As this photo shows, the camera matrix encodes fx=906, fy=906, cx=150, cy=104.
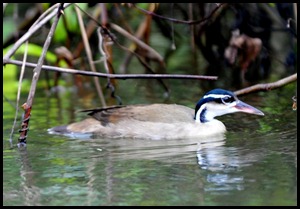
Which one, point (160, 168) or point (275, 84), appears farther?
point (275, 84)

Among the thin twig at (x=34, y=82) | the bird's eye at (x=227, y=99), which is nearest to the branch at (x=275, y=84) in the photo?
the bird's eye at (x=227, y=99)

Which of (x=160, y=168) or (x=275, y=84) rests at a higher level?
(x=275, y=84)

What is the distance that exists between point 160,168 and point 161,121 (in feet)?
6.69

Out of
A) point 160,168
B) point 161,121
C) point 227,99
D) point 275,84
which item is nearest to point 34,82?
point 160,168

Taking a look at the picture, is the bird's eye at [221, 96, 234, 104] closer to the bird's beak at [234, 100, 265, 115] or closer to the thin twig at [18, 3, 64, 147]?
the bird's beak at [234, 100, 265, 115]

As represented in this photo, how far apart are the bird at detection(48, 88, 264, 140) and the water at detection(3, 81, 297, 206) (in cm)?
19

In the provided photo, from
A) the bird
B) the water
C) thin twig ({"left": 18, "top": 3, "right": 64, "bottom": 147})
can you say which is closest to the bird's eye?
the bird

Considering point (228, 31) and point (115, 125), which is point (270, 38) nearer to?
point (228, 31)

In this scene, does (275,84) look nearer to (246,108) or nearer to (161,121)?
(246,108)

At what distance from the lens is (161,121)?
32.6ft

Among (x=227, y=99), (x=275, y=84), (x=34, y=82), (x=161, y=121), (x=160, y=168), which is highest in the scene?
(x=34, y=82)

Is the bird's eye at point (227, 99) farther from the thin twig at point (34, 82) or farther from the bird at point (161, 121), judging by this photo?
the thin twig at point (34, 82)

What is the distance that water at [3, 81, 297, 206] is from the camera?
689 cm

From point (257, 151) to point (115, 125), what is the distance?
2.07 metres
